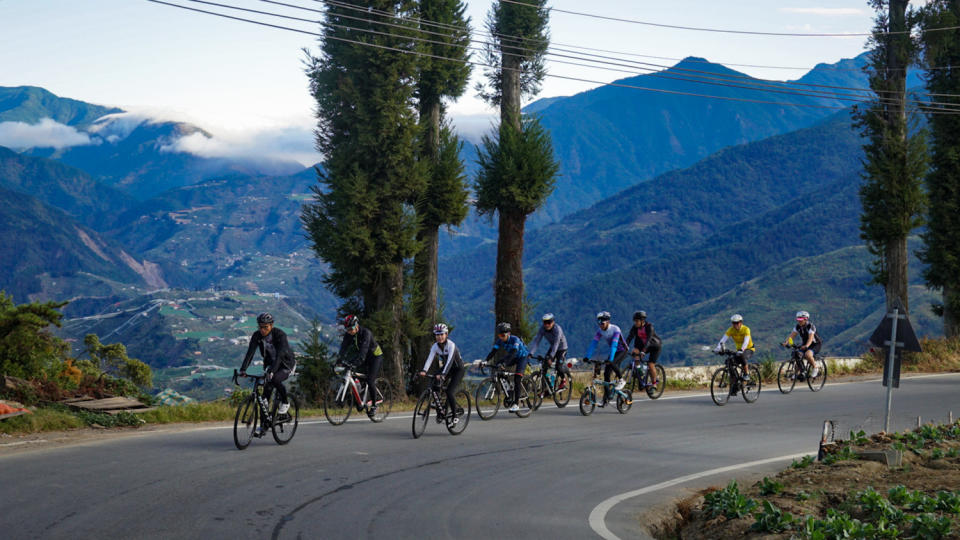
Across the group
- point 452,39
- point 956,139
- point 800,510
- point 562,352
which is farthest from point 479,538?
point 956,139

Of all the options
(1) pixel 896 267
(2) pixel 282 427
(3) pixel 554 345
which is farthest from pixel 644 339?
(1) pixel 896 267

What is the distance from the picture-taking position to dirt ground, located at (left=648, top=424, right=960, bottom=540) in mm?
8617

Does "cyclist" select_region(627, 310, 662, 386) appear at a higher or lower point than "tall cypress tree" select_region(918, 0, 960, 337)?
lower

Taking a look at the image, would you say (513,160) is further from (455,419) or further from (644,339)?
(455,419)

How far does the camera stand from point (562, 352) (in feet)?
62.0

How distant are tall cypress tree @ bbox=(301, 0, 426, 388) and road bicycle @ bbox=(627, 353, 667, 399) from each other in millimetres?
6181

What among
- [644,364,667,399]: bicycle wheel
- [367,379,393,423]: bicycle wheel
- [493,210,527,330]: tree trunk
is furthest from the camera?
[493,210,527,330]: tree trunk

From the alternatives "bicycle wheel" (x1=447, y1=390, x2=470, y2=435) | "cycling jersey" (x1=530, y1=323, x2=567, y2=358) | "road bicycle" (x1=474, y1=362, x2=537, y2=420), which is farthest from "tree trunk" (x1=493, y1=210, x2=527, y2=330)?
"bicycle wheel" (x1=447, y1=390, x2=470, y2=435)

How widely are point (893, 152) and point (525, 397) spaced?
2013 centimetres

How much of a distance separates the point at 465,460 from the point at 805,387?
15.4m

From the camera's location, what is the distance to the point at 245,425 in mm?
13180

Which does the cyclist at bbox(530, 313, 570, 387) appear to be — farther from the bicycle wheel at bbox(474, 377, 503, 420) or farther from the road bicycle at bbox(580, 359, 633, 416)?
the bicycle wheel at bbox(474, 377, 503, 420)

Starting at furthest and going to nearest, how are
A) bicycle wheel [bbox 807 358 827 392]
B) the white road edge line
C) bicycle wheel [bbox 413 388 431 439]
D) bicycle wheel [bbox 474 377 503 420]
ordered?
bicycle wheel [bbox 807 358 827 392] < bicycle wheel [bbox 474 377 503 420] < bicycle wheel [bbox 413 388 431 439] < the white road edge line

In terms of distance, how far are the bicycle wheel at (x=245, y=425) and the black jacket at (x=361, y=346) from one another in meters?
3.28
